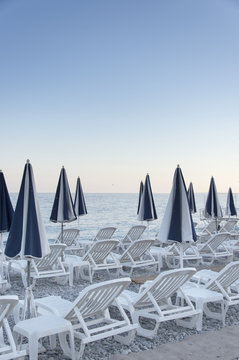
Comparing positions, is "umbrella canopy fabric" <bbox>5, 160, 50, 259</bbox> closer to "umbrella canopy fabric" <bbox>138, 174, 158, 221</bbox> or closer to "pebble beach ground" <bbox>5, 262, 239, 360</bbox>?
"pebble beach ground" <bbox>5, 262, 239, 360</bbox>

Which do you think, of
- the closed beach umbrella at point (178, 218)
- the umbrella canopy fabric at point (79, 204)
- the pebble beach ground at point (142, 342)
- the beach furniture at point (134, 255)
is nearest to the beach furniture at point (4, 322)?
the pebble beach ground at point (142, 342)

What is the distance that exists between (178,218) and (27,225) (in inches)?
93.0

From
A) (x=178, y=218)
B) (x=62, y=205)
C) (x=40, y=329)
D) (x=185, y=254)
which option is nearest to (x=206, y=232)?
(x=185, y=254)

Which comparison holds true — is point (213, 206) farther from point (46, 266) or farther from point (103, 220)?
point (103, 220)

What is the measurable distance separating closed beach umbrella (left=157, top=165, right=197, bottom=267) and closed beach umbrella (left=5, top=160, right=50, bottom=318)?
213 cm

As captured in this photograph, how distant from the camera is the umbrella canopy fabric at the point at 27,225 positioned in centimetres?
401

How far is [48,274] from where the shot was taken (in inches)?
254

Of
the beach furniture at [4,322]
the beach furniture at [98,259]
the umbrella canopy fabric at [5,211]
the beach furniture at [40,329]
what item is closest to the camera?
the beach furniture at [4,322]

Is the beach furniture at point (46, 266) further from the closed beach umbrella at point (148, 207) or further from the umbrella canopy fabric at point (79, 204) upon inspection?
the umbrella canopy fabric at point (79, 204)

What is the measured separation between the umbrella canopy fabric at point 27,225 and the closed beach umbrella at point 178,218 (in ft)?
7.00

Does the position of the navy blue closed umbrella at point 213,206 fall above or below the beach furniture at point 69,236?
above

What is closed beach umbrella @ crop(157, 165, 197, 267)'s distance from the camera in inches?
221

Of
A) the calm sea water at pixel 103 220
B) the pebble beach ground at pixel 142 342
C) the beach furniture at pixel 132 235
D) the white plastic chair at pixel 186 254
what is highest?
the beach furniture at pixel 132 235

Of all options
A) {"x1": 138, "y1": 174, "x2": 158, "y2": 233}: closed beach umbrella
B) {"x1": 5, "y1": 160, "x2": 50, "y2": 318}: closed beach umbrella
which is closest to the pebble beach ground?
{"x1": 5, "y1": 160, "x2": 50, "y2": 318}: closed beach umbrella
